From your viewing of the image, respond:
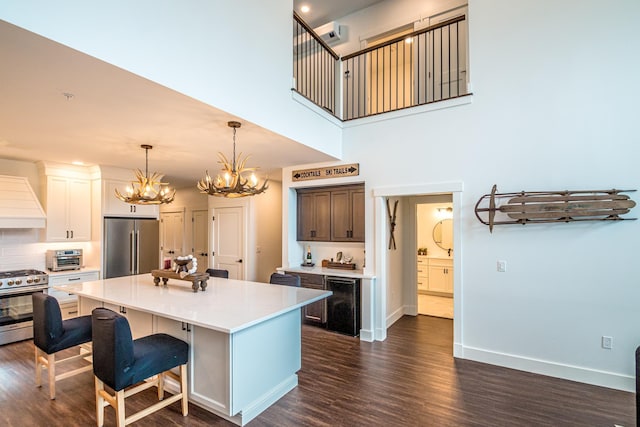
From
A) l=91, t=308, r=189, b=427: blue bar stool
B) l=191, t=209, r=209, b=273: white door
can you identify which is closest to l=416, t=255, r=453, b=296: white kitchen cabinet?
l=191, t=209, r=209, b=273: white door

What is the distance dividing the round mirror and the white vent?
15.6 feet

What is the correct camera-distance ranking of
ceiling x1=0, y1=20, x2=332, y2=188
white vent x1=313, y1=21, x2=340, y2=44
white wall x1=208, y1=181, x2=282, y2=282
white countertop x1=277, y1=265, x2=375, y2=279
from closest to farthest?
ceiling x1=0, y1=20, x2=332, y2=188
white countertop x1=277, y1=265, x2=375, y2=279
white vent x1=313, y1=21, x2=340, y2=44
white wall x1=208, y1=181, x2=282, y2=282

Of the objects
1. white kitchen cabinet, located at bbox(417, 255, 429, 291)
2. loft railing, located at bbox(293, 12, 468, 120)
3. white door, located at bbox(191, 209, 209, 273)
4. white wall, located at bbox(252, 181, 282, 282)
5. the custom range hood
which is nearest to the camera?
the custom range hood

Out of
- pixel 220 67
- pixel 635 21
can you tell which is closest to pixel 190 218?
pixel 220 67

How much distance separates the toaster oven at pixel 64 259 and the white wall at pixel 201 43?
4219mm

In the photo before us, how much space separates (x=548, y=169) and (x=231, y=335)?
3709mm

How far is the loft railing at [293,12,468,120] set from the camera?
15.6ft

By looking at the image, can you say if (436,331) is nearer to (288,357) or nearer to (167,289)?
(288,357)

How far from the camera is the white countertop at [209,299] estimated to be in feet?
8.05

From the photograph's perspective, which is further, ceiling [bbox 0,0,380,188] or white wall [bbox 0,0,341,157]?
ceiling [bbox 0,0,380,188]

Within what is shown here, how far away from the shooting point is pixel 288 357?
3.07 m

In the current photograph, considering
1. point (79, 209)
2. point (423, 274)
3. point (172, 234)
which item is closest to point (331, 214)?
point (423, 274)

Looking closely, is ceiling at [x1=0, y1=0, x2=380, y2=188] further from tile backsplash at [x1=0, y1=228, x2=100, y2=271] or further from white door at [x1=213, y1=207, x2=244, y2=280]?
white door at [x1=213, y1=207, x2=244, y2=280]

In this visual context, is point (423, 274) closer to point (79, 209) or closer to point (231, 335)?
point (231, 335)
